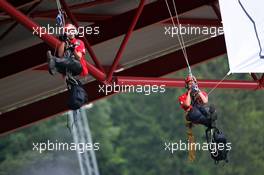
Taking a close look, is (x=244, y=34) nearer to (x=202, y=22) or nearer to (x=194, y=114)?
(x=194, y=114)

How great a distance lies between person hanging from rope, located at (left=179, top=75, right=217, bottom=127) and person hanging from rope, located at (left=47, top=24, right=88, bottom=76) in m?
1.80

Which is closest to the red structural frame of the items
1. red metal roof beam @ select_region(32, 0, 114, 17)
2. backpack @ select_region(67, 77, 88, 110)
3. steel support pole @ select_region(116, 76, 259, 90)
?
steel support pole @ select_region(116, 76, 259, 90)

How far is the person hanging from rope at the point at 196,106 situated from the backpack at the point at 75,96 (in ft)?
5.46

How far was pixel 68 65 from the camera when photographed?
16781 millimetres

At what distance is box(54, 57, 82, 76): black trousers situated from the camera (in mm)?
16766

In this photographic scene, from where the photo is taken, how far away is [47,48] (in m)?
21.4

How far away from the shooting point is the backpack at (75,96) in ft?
55.5

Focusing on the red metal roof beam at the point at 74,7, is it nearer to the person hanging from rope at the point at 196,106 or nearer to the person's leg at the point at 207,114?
the person hanging from rope at the point at 196,106

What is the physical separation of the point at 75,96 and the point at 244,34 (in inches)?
100

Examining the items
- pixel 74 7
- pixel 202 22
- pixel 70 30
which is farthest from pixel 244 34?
pixel 202 22

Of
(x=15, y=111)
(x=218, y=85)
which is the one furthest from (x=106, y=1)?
(x=15, y=111)

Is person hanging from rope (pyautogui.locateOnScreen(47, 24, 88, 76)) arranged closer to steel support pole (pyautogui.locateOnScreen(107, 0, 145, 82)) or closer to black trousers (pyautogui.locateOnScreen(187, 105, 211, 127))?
black trousers (pyautogui.locateOnScreen(187, 105, 211, 127))

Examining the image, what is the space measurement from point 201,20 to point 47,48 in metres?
4.52

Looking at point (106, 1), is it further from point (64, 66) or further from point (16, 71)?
point (64, 66)
